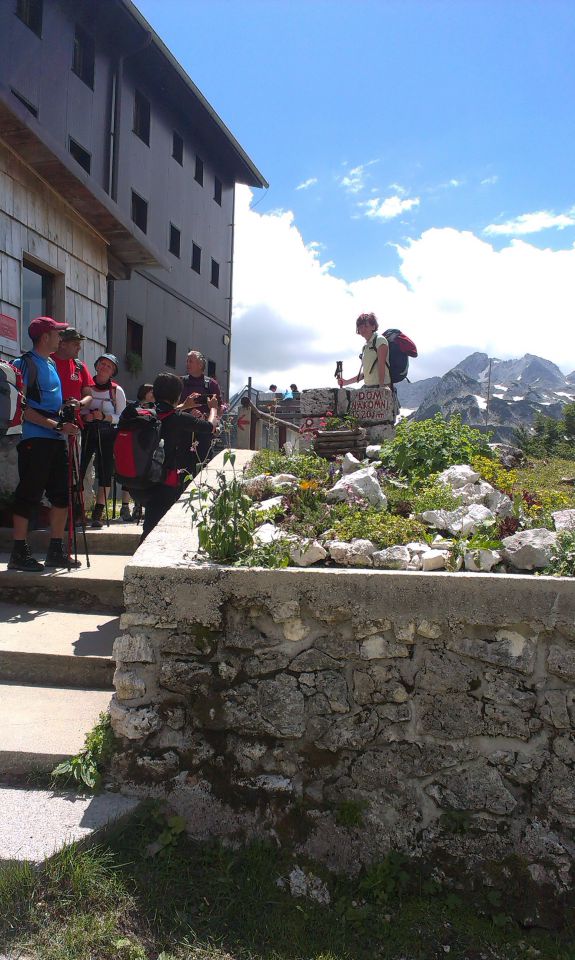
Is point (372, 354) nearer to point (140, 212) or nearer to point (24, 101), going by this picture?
point (24, 101)

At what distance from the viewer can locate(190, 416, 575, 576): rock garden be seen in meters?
2.82

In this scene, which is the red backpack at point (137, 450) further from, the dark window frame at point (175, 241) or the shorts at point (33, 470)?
the dark window frame at point (175, 241)

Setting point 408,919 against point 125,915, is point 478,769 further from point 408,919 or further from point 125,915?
point 125,915

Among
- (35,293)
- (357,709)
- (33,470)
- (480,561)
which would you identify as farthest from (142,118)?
(357,709)

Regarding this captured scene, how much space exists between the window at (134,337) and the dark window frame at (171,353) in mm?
1635

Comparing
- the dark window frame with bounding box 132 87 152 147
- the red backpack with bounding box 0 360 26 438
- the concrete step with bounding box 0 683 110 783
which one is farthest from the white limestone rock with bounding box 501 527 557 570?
the dark window frame with bounding box 132 87 152 147

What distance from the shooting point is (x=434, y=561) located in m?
2.74

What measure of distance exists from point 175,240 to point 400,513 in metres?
16.7

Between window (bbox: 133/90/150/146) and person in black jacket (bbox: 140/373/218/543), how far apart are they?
14.1 m

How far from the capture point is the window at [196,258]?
19328mm

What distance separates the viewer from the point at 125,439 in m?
3.91

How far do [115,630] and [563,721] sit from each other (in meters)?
2.41

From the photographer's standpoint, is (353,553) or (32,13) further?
(32,13)

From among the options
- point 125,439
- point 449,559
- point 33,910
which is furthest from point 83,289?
point 33,910
